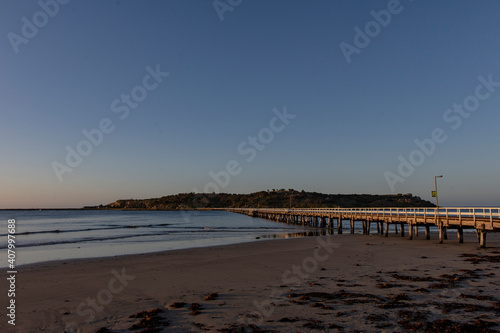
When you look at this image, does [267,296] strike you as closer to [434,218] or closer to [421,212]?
[434,218]

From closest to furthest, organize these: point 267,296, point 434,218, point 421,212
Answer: point 267,296, point 434,218, point 421,212

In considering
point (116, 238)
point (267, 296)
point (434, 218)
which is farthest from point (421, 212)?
point (116, 238)

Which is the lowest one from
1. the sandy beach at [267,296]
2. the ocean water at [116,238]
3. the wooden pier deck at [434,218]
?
the ocean water at [116,238]

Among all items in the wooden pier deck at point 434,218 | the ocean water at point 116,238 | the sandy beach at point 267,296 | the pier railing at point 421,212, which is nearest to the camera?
the sandy beach at point 267,296

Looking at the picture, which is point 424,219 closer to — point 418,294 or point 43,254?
point 418,294

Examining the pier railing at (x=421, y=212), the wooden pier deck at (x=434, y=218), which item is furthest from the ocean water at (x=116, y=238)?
→ the wooden pier deck at (x=434, y=218)

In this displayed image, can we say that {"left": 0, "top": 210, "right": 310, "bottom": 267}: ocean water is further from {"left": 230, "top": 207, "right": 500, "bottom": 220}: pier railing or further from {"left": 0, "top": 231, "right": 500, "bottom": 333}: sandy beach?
{"left": 0, "top": 231, "right": 500, "bottom": 333}: sandy beach

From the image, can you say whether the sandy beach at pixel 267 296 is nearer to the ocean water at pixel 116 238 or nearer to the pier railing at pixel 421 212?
the pier railing at pixel 421 212

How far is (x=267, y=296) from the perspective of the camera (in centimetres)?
1027

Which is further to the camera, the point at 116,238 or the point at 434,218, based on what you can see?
the point at 116,238

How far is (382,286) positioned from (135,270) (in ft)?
34.7

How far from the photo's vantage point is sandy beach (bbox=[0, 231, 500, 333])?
26.1 feet

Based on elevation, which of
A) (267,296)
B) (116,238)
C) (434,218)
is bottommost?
(116,238)

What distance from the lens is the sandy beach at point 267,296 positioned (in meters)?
7.95
